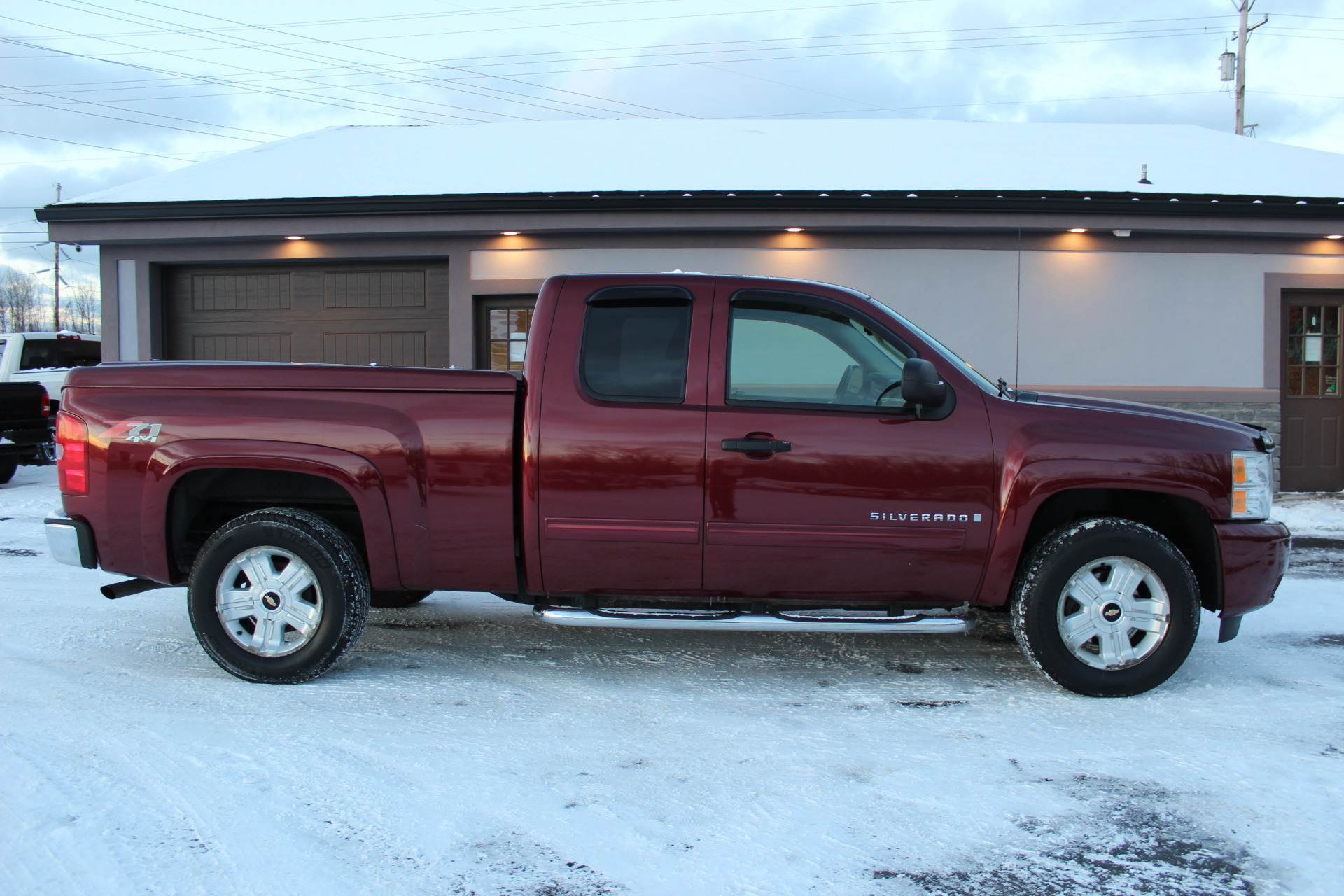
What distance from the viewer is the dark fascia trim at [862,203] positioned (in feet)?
35.0

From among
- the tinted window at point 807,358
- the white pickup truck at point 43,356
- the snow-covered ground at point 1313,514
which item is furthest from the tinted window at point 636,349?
the white pickup truck at point 43,356

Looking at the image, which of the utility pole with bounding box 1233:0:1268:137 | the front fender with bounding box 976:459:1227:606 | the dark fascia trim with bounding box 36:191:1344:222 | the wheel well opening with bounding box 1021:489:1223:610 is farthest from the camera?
the utility pole with bounding box 1233:0:1268:137

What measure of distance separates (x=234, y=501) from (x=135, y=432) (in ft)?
1.89

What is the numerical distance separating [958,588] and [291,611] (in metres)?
3.09

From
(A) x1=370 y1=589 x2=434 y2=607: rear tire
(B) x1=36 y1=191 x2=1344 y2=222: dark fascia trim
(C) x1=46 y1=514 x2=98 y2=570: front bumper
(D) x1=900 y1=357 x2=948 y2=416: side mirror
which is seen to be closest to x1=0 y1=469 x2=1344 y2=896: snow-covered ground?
(A) x1=370 y1=589 x2=434 y2=607: rear tire

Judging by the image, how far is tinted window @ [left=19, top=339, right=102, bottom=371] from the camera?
1645 cm

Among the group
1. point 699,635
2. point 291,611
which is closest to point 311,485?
point 291,611

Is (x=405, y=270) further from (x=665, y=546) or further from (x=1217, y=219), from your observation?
(x=1217, y=219)

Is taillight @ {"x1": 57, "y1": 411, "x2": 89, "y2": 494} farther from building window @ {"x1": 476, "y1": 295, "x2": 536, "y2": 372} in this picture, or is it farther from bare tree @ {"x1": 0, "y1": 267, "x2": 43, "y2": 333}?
bare tree @ {"x1": 0, "y1": 267, "x2": 43, "y2": 333}

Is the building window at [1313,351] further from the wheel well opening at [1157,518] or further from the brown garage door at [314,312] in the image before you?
the brown garage door at [314,312]

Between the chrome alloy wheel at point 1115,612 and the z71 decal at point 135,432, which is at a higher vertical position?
the z71 decal at point 135,432

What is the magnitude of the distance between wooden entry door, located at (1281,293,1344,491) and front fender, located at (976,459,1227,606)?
9.13 meters

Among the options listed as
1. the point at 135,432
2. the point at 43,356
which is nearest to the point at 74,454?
the point at 135,432

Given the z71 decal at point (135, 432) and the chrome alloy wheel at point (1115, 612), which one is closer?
the chrome alloy wheel at point (1115, 612)
